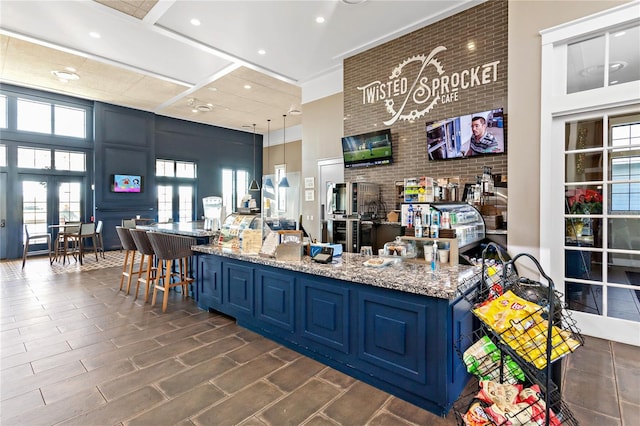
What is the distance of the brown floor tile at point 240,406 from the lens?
1.89 metres

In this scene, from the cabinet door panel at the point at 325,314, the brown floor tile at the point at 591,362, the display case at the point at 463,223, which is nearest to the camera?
the cabinet door panel at the point at 325,314

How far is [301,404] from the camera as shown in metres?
2.05

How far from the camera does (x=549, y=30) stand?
3.30m

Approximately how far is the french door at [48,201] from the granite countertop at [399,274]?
8501 millimetres

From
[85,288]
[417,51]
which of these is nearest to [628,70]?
[417,51]

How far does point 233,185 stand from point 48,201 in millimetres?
5721

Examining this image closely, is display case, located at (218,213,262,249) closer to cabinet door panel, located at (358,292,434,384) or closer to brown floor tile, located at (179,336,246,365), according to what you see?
brown floor tile, located at (179,336,246,365)

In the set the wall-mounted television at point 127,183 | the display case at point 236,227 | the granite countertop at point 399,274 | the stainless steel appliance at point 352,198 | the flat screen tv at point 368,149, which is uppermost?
the flat screen tv at point 368,149

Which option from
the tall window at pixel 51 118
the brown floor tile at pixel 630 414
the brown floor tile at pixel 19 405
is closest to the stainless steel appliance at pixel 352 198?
the brown floor tile at pixel 630 414

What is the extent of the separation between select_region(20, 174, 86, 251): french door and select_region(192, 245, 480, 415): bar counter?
26.4 feet

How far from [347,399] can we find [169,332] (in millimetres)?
2117

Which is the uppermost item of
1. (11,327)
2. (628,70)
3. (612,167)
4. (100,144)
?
(100,144)

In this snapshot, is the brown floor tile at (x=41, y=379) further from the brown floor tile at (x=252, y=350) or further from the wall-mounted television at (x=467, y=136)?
the wall-mounted television at (x=467, y=136)

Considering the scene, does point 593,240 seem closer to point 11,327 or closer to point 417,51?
point 417,51
